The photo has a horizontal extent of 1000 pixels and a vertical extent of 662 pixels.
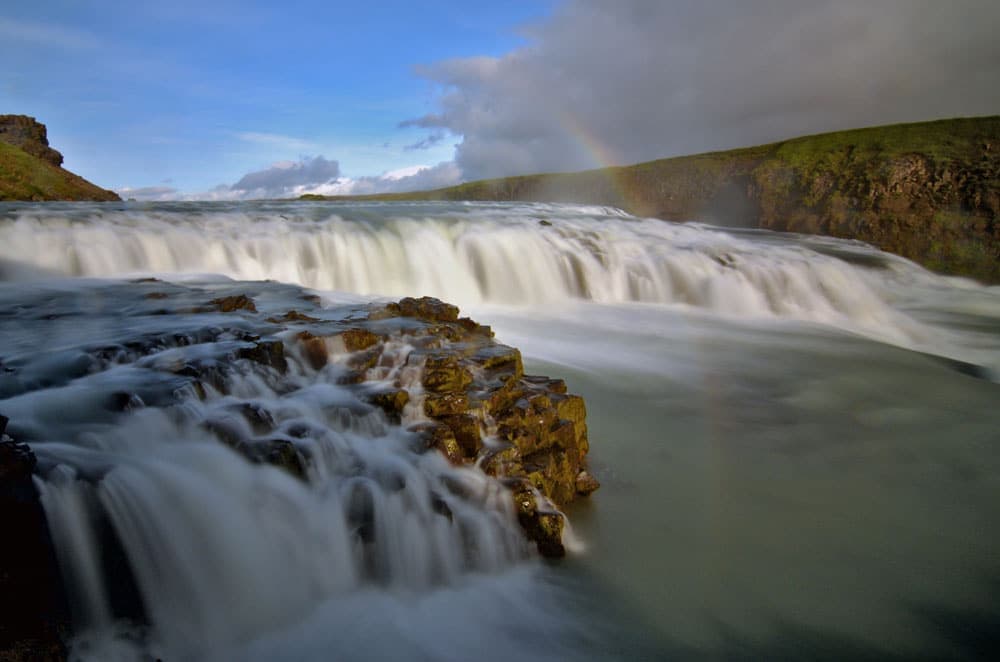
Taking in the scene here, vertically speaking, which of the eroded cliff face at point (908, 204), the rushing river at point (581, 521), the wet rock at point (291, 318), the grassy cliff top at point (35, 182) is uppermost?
the grassy cliff top at point (35, 182)

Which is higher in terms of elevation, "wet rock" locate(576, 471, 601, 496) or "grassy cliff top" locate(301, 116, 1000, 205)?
"grassy cliff top" locate(301, 116, 1000, 205)

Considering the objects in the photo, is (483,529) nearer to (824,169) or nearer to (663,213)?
(824,169)

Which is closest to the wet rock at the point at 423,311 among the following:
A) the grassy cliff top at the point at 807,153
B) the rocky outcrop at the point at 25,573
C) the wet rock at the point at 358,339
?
the wet rock at the point at 358,339

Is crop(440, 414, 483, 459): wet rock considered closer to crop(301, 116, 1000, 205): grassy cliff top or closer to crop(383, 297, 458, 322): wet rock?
crop(383, 297, 458, 322): wet rock

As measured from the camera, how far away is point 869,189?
2514 centimetres

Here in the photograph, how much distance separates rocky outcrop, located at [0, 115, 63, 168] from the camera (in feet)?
103

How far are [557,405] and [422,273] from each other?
27.1 feet

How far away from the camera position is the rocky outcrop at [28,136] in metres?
31.5

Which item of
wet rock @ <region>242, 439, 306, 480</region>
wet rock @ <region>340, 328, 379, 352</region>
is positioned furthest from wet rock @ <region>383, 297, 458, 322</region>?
wet rock @ <region>242, 439, 306, 480</region>

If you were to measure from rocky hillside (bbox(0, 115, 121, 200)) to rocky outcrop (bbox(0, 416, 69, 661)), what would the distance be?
78.6 ft

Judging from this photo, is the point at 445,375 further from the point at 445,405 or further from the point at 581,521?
the point at 581,521

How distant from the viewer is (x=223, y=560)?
3.04 metres

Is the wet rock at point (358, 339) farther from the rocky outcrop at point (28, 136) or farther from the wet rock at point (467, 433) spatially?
the rocky outcrop at point (28, 136)

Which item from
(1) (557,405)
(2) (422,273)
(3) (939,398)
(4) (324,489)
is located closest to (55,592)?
(4) (324,489)
